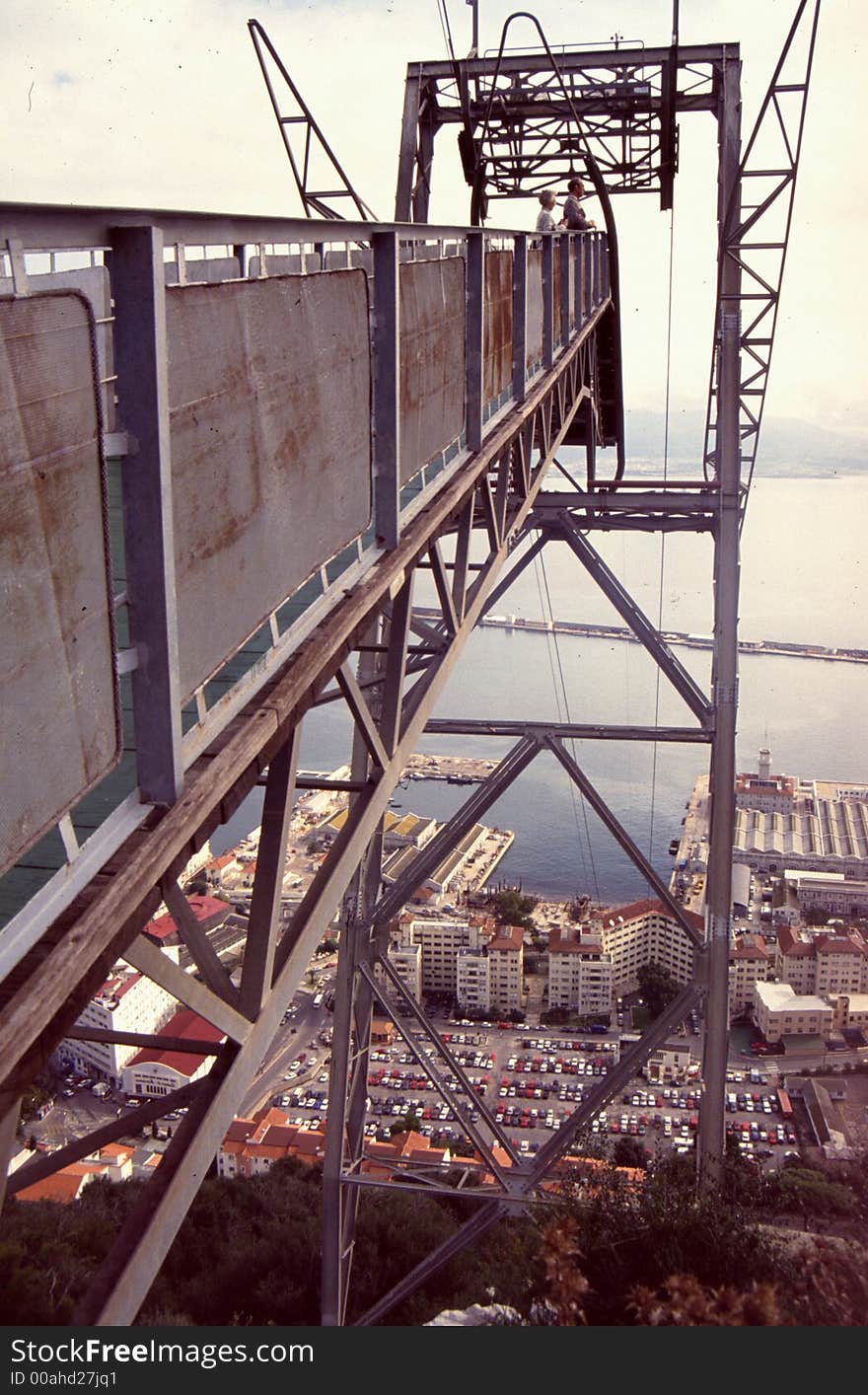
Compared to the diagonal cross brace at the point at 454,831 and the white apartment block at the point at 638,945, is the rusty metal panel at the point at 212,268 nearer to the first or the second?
the diagonal cross brace at the point at 454,831

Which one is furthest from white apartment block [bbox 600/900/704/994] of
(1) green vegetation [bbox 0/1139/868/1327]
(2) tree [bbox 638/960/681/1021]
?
(1) green vegetation [bbox 0/1139/868/1327]

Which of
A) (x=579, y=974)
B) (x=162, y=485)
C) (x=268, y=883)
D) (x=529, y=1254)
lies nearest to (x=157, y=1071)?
(x=579, y=974)

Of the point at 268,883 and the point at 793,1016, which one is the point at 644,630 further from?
the point at 793,1016

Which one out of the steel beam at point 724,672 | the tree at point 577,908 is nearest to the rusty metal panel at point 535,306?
the steel beam at point 724,672

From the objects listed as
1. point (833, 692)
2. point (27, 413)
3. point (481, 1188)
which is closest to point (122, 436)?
point (27, 413)

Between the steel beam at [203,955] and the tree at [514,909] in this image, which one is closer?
the steel beam at [203,955]

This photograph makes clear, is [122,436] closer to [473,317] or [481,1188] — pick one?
[473,317]
